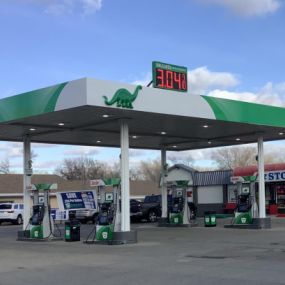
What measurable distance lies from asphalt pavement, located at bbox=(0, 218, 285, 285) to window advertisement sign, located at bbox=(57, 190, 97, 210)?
13219 mm

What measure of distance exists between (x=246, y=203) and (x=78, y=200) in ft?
40.9

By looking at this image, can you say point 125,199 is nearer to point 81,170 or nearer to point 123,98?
point 123,98

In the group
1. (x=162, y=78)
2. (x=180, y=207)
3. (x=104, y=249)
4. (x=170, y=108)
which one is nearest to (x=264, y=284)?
(x=104, y=249)

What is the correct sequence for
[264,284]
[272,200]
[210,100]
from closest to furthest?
[264,284] < [210,100] < [272,200]

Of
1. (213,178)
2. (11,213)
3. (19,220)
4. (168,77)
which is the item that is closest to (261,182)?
(168,77)

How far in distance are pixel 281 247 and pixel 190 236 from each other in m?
5.92

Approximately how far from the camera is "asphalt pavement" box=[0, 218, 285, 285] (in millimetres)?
11414

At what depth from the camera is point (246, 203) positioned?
26.3 metres

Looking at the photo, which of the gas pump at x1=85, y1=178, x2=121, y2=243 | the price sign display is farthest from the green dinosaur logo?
the gas pump at x1=85, y1=178, x2=121, y2=243

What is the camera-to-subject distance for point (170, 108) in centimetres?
1956

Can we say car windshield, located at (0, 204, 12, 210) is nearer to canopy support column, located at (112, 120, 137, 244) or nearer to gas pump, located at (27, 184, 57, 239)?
gas pump, located at (27, 184, 57, 239)

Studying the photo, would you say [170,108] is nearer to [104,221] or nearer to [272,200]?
[104,221]

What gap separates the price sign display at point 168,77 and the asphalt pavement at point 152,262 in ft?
18.3

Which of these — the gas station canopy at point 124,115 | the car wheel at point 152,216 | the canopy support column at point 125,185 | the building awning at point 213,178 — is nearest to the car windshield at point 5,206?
the car wheel at point 152,216
